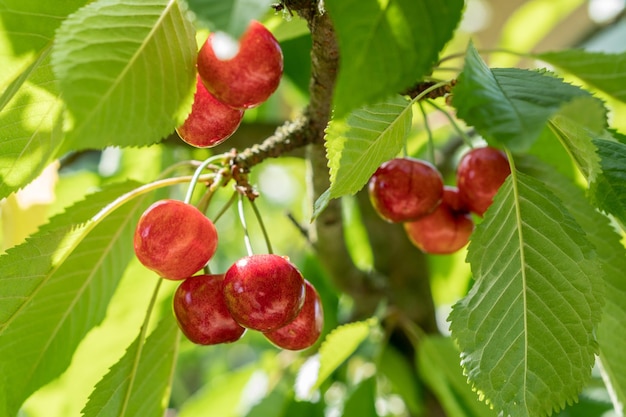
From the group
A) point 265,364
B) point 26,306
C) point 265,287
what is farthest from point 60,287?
point 265,364

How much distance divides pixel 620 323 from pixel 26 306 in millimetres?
621

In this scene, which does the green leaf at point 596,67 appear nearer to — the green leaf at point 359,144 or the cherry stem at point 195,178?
the green leaf at point 359,144

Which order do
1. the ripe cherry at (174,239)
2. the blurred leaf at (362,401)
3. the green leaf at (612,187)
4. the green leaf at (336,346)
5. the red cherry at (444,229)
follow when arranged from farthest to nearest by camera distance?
the blurred leaf at (362,401)
the green leaf at (336,346)
the red cherry at (444,229)
the ripe cherry at (174,239)
the green leaf at (612,187)

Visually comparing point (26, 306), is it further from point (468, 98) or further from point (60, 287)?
point (468, 98)

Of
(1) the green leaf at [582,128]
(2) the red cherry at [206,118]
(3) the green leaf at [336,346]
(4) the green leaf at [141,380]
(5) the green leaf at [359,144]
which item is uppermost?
(1) the green leaf at [582,128]

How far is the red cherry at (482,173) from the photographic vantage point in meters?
0.83

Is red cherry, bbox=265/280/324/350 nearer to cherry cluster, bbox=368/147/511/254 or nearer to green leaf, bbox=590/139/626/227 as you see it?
cherry cluster, bbox=368/147/511/254

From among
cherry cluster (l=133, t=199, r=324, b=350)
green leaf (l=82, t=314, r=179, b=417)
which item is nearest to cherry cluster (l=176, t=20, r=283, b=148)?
cherry cluster (l=133, t=199, r=324, b=350)

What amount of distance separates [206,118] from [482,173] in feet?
1.15

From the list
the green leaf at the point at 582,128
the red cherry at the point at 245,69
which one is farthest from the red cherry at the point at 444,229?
the red cherry at the point at 245,69

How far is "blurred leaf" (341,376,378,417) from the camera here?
124cm

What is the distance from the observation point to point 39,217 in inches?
46.0

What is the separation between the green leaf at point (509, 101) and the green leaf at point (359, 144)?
112 mm

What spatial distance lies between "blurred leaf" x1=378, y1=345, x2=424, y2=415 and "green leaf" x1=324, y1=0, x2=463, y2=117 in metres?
0.92
